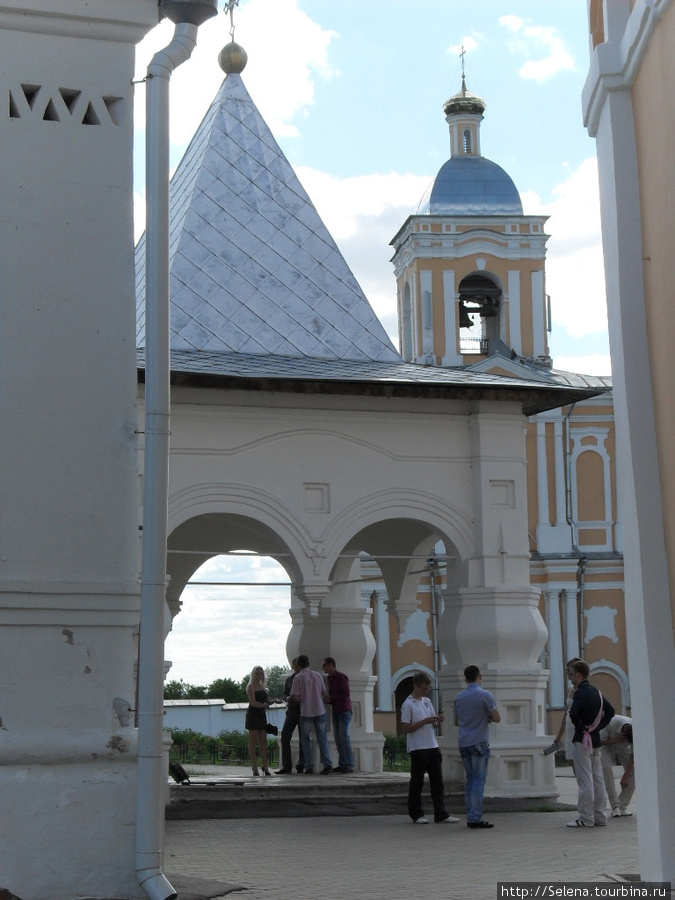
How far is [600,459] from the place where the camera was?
40062 millimetres

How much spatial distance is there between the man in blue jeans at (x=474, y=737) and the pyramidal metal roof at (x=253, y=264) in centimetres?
452

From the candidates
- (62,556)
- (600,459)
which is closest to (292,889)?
(62,556)

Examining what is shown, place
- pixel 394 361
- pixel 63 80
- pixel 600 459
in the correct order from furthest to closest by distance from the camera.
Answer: pixel 600 459
pixel 394 361
pixel 63 80

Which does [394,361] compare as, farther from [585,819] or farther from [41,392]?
[41,392]

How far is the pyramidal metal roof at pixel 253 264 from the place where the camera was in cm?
1532

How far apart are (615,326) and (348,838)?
16.2ft

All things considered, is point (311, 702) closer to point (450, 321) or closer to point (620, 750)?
point (620, 750)

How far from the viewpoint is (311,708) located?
1602cm

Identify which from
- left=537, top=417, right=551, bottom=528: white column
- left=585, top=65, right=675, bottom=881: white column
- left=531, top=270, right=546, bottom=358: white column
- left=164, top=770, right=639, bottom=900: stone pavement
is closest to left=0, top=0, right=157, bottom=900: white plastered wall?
left=164, top=770, right=639, bottom=900: stone pavement

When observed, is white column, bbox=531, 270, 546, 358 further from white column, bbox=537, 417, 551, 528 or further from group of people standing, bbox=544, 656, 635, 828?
group of people standing, bbox=544, 656, 635, 828

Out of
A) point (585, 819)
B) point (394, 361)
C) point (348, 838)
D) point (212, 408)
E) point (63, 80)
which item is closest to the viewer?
point (63, 80)

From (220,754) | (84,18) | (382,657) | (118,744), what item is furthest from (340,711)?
(382,657)

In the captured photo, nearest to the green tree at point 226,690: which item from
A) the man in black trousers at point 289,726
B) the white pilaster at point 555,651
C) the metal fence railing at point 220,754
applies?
the white pilaster at point 555,651

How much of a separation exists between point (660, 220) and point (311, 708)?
374 inches
